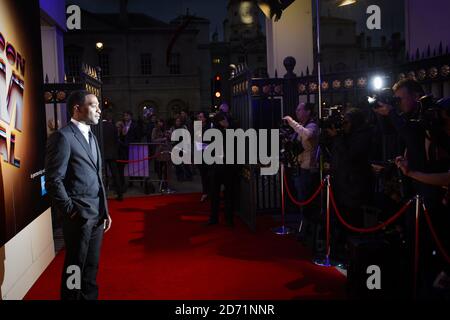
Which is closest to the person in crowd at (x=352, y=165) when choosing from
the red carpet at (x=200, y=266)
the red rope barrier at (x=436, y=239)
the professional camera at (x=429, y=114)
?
the red carpet at (x=200, y=266)

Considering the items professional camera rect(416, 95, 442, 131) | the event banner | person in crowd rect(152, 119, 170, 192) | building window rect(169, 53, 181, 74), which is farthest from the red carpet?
building window rect(169, 53, 181, 74)

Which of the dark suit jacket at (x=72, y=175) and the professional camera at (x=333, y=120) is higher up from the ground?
the professional camera at (x=333, y=120)

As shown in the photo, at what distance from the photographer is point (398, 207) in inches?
186

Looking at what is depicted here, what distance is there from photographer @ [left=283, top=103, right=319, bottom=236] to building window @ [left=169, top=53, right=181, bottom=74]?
35.6 meters

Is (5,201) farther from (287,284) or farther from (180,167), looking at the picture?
(180,167)

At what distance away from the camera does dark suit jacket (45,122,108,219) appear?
3.57 m

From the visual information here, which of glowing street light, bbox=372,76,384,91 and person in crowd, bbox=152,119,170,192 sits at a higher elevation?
glowing street light, bbox=372,76,384,91

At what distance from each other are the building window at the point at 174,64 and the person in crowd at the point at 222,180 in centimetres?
3473

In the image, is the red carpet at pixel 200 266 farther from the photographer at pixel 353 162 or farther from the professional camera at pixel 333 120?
the professional camera at pixel 333 120

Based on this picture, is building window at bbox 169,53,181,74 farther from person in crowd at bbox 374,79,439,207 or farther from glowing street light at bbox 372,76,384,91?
person in crowd at bbox 374,79,439,207

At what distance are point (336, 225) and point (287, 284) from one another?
4.16 feet

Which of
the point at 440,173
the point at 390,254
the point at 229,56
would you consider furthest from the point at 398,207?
the point at 229,56

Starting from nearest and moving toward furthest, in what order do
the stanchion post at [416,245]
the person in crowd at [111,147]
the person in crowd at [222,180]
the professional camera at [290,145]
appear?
the stanchion post at [416,245]
the professional camera at [290,145]
the person in crowd at [222,180]
the person in crowd at [111,147]

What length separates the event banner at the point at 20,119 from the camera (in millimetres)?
4012
